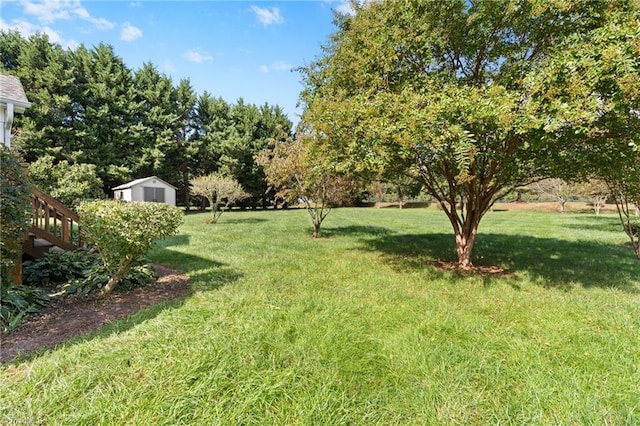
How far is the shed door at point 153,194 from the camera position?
20750 millimetres

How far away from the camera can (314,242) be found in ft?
28.8

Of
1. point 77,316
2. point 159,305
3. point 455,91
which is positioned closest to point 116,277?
point 77,316

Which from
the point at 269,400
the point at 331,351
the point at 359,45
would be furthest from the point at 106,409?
the point at 359,45

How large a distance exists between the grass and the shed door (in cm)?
1924

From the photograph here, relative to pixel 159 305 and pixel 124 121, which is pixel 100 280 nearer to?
pixel 159 305

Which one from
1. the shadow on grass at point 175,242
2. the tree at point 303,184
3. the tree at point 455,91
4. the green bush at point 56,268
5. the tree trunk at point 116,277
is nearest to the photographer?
the tree at point 455,91

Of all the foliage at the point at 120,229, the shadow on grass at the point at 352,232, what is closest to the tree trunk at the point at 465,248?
the shadow on grass at the point at 352,232

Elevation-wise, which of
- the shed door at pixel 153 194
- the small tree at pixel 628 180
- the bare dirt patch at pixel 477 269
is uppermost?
the shed door at pixel 153 194

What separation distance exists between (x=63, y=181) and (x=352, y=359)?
49.4ft

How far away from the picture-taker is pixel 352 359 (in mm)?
2615

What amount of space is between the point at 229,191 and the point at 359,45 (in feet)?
36.1

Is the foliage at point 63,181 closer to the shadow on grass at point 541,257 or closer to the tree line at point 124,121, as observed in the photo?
the tree line at point 124,121

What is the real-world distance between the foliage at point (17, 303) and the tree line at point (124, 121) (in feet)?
40.9

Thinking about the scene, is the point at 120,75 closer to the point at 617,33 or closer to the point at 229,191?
the point at 229,191
